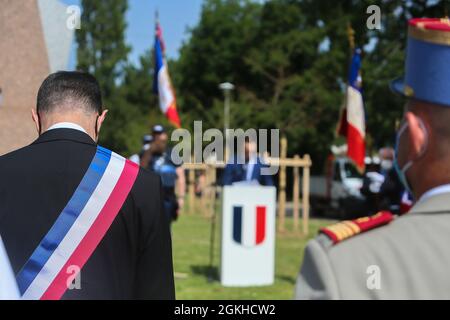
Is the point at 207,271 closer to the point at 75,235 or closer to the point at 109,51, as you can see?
the point at 75,235

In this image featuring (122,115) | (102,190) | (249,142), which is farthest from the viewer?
(122,115)

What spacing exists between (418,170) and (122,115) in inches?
2067

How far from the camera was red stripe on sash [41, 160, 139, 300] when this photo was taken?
282cm

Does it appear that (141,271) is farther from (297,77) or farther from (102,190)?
(297,77)

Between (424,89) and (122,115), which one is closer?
(424,89)

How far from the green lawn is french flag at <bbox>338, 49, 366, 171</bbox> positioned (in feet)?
6.28

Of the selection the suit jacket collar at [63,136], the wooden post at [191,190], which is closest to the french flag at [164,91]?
the suit jacket collar at [63,136]

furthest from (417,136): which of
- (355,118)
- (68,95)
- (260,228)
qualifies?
(355,118)

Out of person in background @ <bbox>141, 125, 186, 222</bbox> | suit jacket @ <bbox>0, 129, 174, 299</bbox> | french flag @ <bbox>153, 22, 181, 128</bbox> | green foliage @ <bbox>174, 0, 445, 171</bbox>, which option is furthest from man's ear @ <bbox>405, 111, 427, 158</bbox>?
green foliage @ <bbox>174, 0, 445, 171</bbox>

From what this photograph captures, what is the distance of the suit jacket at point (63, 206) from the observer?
107 inches

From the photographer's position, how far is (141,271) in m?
2.87

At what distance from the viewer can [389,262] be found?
5.33 ft

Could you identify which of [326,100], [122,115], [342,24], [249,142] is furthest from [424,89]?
[122,115]

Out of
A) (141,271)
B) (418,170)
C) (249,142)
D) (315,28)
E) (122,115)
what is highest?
(418,170)
